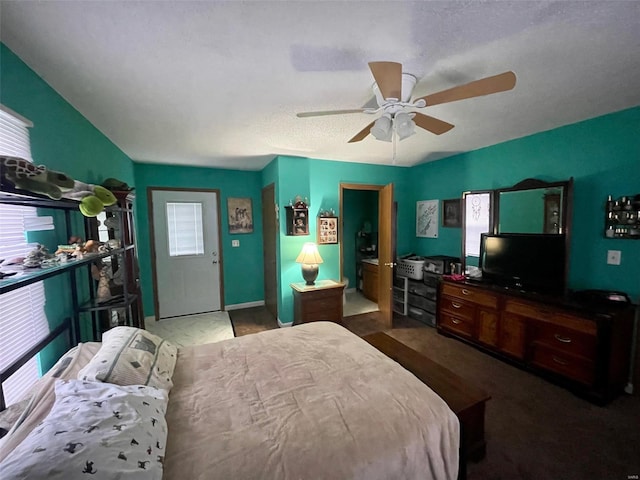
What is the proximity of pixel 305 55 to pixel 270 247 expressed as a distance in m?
2.87

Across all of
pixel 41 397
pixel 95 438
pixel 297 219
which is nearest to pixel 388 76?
pixel 95 438

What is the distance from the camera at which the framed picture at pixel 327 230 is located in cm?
353

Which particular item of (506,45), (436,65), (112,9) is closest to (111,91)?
(112,9)

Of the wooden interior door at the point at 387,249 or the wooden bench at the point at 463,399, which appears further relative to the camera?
the wooden interior door at the point at 387,249

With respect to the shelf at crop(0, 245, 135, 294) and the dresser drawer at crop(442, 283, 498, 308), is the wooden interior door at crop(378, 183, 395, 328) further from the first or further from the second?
the shelf at crop(0, 245, 135, 294)

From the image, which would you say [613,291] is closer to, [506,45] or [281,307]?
[506,45]

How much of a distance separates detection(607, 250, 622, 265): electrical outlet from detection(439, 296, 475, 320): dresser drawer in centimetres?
118

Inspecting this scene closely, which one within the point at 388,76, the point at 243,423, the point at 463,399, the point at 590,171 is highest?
the point at 388,76

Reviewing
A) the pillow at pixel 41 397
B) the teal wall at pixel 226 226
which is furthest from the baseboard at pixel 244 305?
the pillow at pixel 41 397

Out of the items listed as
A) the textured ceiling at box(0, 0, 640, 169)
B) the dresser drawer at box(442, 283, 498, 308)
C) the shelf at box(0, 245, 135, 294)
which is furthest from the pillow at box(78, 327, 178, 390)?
the dresser drawer at box(442, 283, 498, 308)

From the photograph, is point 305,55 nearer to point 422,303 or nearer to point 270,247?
point 270,247

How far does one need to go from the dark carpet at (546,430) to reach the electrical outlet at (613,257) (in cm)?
109

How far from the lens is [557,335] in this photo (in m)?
2.16

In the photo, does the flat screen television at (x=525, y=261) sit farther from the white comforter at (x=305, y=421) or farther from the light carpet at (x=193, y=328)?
the light carpet at (x=193, y=328)
